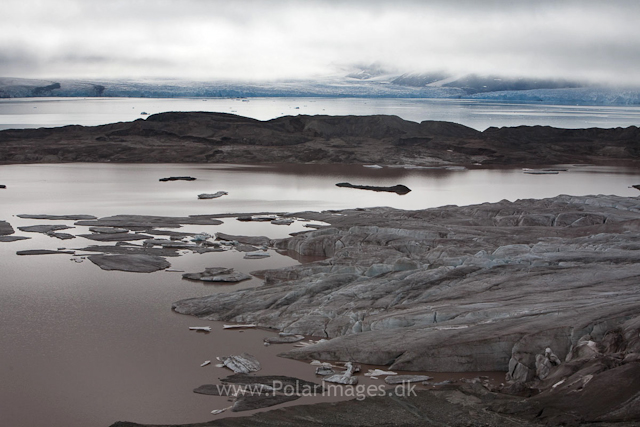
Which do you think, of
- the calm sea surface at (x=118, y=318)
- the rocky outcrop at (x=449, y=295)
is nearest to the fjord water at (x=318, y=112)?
the calm sea surface at (x=118, y=318)

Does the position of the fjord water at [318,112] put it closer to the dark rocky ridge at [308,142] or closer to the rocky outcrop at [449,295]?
the dark rocky ridge at [308,142]

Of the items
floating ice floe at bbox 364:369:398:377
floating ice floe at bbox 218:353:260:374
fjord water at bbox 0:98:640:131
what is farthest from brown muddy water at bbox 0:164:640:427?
fjord water at bbox 0:98:640:131

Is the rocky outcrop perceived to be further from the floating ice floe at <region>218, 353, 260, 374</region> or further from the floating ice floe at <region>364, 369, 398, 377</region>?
the floating ice floe at <region>218, 353, 260, 374</region>

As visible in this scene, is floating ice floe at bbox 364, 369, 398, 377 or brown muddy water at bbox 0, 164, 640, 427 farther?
floating ice floe at bbox 364, 369, 398, 377

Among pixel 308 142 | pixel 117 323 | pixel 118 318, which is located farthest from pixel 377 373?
pixel 308 142

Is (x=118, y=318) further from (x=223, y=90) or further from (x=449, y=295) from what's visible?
(x=223, y=90)

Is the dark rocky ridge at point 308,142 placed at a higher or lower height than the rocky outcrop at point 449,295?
higher

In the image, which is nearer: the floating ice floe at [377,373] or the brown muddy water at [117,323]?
the brown muddy water at [117,323]
